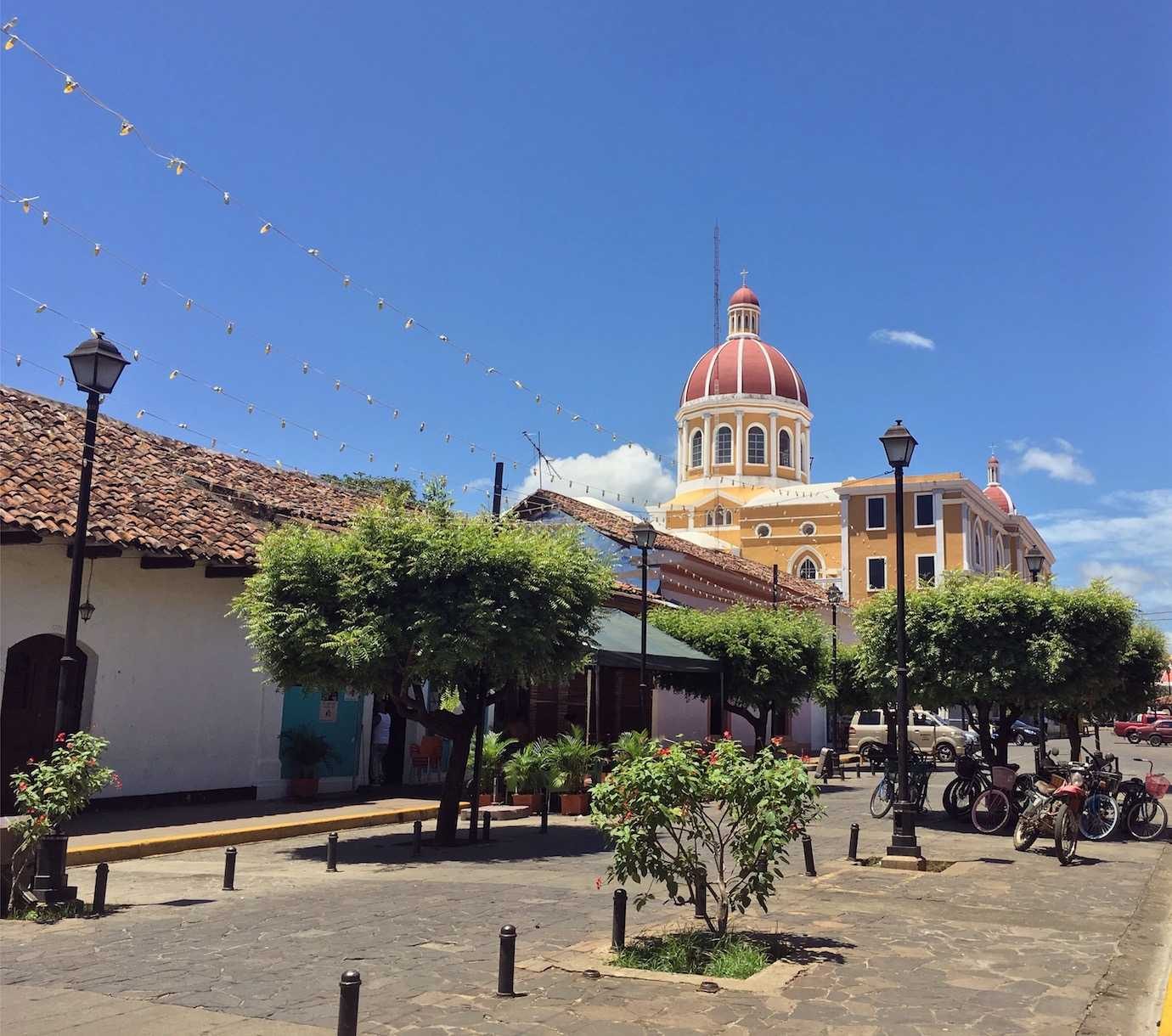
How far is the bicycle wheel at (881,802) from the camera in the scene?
58.7 ft

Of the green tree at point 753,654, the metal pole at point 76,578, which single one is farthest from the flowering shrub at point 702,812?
the green tree at point 753,654

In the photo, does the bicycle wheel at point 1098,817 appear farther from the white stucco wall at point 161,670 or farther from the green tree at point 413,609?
the white stucco wall at point 161,670

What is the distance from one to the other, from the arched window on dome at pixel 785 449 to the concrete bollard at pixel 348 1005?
62.7 meters

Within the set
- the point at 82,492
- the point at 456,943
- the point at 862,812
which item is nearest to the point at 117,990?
the point at 456,943

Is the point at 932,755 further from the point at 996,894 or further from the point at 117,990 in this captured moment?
the point at 117,990

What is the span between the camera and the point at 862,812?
18.9 metres

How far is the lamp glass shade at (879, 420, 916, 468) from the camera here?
13.0m

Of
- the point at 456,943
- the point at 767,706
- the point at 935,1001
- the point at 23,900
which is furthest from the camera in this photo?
the point at 767,706

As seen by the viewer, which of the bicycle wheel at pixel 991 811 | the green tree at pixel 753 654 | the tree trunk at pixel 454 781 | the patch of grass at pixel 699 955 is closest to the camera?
the patch of grass at pixel 699 955

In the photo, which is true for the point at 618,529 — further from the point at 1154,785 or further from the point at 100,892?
the point at 100,892

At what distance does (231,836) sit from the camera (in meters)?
13.7

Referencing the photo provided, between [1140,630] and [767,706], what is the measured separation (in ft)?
25.1

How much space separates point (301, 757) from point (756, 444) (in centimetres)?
5085

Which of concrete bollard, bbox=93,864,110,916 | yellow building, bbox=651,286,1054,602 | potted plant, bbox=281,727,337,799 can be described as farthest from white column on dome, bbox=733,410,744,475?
concrete bollard, bbox=93,864,110,916
